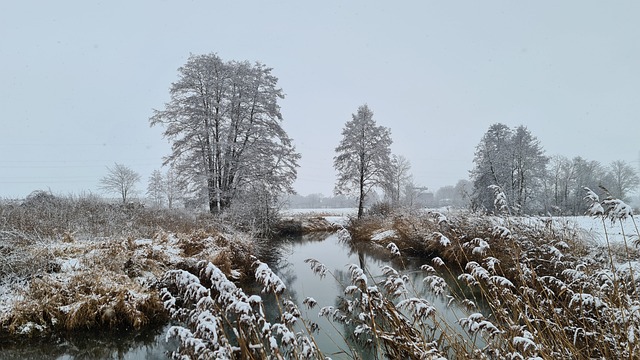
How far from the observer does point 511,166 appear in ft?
90.7

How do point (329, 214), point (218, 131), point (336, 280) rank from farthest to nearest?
point (329, 214), point (218, 131), point (336, 280)

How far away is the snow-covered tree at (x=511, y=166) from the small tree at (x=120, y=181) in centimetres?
4578

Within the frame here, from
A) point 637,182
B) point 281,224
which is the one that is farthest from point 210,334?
point 637,182

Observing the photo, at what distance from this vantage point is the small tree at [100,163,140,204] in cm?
4756

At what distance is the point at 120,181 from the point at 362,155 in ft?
123

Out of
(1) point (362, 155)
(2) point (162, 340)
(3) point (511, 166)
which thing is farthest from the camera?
(1) point (362, 155)

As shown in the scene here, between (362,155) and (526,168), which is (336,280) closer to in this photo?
(362,155)

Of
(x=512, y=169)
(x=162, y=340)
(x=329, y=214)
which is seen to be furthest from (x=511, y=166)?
(x=162, y=340)

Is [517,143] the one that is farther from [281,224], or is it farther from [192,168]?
[192,168]

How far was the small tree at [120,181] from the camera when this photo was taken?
47562 millimetres

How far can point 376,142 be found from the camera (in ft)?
99.3

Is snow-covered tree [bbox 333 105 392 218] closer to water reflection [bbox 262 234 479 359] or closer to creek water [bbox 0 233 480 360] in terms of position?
water reflection [bbox 262 234 479 359]

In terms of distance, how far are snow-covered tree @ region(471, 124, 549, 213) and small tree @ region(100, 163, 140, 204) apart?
150 feet

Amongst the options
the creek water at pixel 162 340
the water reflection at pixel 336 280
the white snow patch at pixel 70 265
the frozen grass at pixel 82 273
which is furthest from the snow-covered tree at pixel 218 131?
the white snow patch at pixel 70 265
